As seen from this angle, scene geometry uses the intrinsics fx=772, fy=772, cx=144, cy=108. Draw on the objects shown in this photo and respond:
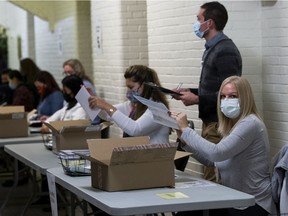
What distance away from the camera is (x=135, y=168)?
4113mm

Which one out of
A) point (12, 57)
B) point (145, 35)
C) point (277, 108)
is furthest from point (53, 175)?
point (12, 57)

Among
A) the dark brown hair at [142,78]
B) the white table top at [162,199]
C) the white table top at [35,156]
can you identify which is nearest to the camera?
the white table top at [162,199]

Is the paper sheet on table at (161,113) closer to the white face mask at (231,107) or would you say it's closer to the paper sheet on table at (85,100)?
the white face mask at (231,107)

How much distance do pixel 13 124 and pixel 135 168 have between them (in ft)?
10.7

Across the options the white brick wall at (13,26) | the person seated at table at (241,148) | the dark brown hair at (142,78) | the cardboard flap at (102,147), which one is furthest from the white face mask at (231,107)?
the white brick wall at (13,26)

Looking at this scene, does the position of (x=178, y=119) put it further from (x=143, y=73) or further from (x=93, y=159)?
(x=143, y=73)

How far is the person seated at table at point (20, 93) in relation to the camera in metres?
10.1

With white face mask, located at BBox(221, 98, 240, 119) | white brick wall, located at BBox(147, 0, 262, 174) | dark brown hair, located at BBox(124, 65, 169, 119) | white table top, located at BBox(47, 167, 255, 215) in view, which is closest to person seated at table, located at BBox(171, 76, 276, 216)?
white face mask, located at BBox(221, 98, 240, 119)

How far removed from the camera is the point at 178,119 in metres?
4.55

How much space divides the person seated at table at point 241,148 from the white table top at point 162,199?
9.6 inches

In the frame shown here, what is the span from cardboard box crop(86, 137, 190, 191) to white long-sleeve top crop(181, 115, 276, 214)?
0.34 meters

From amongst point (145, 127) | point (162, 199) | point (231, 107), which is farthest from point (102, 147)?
point (145, 127)

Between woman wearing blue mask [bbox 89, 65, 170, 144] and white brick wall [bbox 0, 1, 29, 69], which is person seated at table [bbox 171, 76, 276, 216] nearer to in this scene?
woman wearing blue mask [bbox 89, 65, 170, 144]

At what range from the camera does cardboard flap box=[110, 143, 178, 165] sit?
4027 mm
